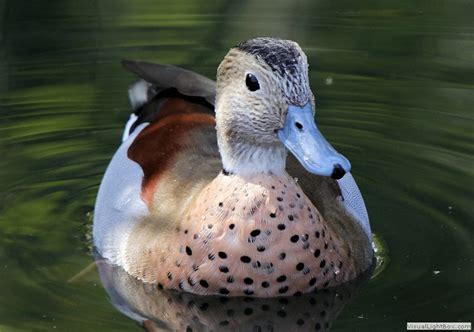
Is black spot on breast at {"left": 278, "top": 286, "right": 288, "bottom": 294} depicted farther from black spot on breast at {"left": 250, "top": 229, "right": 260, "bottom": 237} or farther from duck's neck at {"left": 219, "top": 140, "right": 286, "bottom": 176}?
duck's neck at {"left": 219, "top": 140, "right": 286, "bottom": 176}

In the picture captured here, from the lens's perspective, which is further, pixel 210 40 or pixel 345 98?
pixel 210 40

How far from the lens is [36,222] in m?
8.01

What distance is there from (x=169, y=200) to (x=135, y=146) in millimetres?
868

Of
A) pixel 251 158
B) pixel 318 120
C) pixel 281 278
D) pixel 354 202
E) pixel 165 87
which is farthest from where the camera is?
pixel 318 120

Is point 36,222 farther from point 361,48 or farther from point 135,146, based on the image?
point 361,48

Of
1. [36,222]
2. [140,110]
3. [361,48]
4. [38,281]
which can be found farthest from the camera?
[361,48]

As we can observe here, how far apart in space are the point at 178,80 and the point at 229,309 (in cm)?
207

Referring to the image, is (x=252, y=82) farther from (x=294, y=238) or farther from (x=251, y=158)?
(x=294, y=238)

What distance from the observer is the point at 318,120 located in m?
9.62

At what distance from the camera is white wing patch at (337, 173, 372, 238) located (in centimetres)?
762

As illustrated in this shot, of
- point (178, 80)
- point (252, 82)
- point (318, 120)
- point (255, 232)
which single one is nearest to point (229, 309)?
point (255, 232)

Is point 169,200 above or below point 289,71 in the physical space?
below

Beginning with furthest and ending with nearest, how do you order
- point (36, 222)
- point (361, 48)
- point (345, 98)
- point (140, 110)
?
point (361, 48)
point (345, 98)
point (140, 110)
point (36, 222)

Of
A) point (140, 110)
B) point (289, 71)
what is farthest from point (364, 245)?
point (140, 110)
